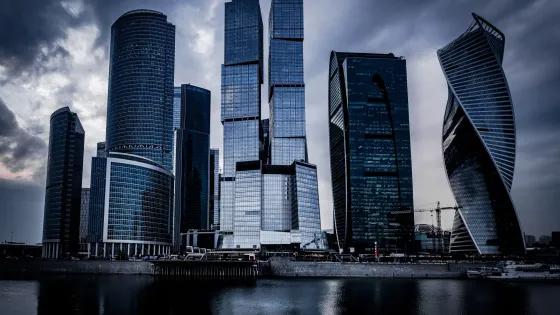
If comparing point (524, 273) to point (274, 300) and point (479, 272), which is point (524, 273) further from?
point (274, 300)

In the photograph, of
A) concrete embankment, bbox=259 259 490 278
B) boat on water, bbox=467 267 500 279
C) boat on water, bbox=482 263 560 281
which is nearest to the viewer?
boat on water, bbox=482 263 560 281

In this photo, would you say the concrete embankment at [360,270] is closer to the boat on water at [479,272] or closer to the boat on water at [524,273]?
the boat on water at [479,272]

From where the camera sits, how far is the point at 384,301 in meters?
112

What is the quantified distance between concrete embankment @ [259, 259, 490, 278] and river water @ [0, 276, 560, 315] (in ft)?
154

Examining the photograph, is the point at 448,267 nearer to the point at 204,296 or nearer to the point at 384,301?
the point at 384,301

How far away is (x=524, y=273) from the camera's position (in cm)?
18662

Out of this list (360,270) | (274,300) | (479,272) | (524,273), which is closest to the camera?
(274,300)

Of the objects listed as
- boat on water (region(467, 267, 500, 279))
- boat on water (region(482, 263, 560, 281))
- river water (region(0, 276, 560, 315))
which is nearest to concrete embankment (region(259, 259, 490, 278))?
boat on water (region(467, 267, 500, 279))

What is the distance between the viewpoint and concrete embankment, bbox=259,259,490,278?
642 ft

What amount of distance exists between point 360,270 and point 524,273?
61.6 metres

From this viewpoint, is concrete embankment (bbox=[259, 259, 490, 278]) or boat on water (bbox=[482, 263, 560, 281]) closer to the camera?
boat on water (bbox=[482, 263, 560, 281])

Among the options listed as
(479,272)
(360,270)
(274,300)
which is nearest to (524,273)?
(479,272)

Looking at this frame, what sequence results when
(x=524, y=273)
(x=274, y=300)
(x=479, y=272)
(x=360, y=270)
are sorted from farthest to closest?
1. (x=360, y=270)
2. (x=479, y=272)
3. (x=524, y=273)
4. (x=274, y=300)

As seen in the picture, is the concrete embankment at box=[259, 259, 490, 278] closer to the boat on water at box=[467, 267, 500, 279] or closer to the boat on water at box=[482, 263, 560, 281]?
the boat on water at box=[467, 267, 500, 279]
